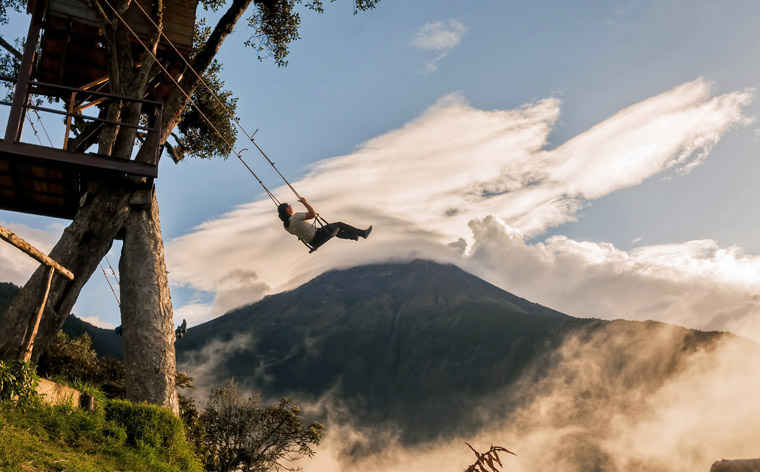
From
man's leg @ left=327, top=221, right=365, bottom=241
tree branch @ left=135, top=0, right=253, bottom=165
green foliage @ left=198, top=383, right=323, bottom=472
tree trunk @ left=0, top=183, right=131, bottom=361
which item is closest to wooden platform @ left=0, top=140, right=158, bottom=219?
tree trunk @ left=0, top=183, right=131, bottom=361

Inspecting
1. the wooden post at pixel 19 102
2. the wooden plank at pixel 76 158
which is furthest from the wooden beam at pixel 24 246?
the wooden post at pixel 19 102

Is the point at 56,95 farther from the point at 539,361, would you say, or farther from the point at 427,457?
the point at 539,361

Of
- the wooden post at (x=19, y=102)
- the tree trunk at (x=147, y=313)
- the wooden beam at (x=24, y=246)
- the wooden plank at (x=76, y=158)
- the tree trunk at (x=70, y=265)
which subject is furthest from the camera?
the wooden post at (x=19, y=102)

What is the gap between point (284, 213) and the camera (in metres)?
14.6

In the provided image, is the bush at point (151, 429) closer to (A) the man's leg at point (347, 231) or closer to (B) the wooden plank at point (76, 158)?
(B) the wooden plank at point (76, 158)

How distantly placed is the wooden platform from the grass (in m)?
5.24

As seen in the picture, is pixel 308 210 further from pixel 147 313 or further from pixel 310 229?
pixel 147 313

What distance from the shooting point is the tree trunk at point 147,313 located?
415 inches

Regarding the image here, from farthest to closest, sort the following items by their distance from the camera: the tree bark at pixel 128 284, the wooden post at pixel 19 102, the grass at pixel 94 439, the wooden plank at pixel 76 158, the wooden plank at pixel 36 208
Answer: the wooden plank at pixel 36 208
the wooden post at pixel 19 102
the wooden plank at pixel 76 158
the tree bark at pixel 128 284
the grass at pixel 94 439

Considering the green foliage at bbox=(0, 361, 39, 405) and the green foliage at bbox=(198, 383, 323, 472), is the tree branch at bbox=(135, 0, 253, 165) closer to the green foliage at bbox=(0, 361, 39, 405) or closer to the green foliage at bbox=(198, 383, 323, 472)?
Result: the green foliage at bbox=(0, 361, 39, 405)

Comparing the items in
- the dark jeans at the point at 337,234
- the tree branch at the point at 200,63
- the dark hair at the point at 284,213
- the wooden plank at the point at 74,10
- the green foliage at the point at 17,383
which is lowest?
the green foliage at the point at 17,383

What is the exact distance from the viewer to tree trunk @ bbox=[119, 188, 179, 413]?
34.6ft

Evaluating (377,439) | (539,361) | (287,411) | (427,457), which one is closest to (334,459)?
(377,439)

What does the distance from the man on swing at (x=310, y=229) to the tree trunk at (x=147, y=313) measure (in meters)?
3.37
